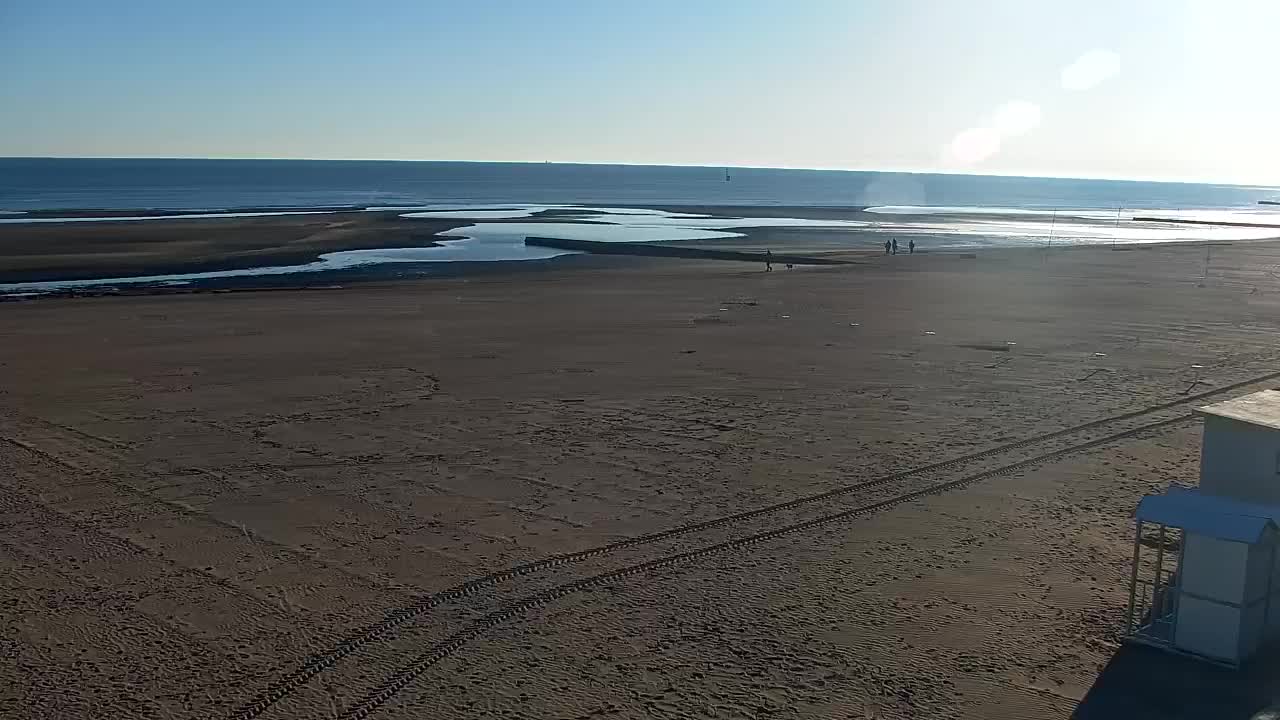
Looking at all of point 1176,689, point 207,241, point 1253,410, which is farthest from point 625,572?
point 207,241

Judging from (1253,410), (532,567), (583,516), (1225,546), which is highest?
(1253,410)

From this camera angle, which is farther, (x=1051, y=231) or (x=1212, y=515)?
(x=1051, y=231)

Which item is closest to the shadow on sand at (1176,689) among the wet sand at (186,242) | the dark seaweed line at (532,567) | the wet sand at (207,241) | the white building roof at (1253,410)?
the white building roof at (1253,410)

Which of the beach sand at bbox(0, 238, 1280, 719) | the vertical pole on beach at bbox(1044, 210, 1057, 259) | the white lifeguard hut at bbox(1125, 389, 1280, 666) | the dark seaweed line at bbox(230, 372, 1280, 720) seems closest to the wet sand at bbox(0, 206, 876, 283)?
the vertical pole on beach at bbox(1044, 210, 1057, 259)

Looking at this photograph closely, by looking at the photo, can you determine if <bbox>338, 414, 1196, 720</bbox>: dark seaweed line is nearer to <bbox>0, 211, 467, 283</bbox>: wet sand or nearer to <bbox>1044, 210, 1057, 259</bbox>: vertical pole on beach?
<bbox>0, 211, 467, 283</bbox>: wet sand

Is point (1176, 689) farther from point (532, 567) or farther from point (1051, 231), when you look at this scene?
point (1051, 231)
